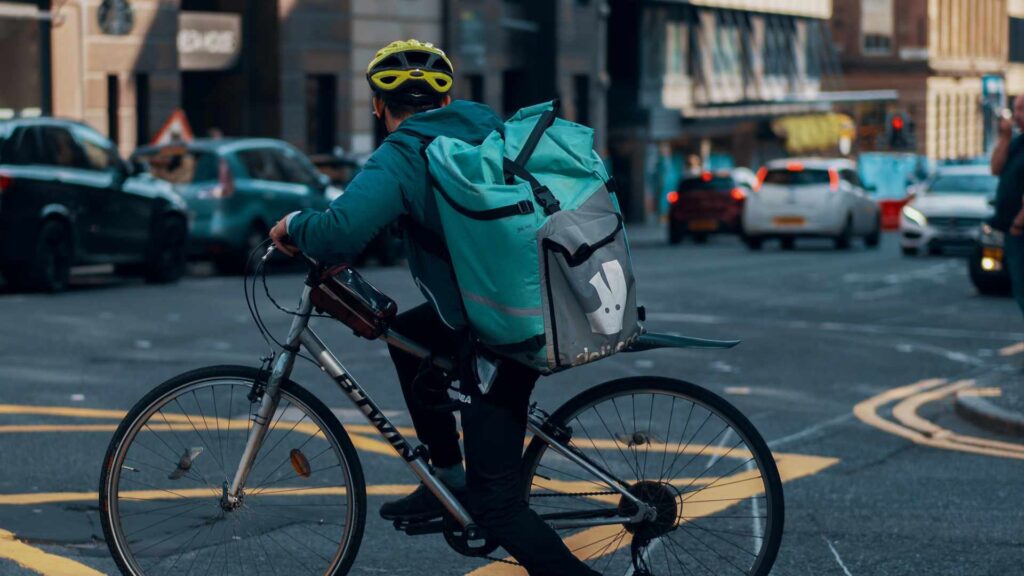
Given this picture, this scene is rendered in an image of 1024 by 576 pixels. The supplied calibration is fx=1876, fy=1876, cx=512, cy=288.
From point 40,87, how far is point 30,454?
22606mm

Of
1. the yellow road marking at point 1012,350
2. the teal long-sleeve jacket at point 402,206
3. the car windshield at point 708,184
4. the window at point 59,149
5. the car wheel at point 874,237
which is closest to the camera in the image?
the teal long-sleeve jacket at point 402,206

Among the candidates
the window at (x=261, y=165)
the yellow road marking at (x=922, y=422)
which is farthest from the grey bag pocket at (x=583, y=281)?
the window at (x=261, y=165)

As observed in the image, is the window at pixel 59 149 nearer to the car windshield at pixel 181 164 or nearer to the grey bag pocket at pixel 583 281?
the car windshield at pixel 181 164

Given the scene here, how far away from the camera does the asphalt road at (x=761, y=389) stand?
6512 mm

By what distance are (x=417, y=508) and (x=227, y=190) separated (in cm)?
1785

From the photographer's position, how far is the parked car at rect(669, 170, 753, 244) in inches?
1609

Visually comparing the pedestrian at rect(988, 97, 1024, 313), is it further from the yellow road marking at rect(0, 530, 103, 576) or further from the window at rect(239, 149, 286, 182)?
the window at rect(239, 149, 286, 182)

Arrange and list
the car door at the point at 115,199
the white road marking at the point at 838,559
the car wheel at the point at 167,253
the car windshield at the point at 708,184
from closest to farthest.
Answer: the white road marking at the point at 838,559
the car door at the point at 115,199
the car wheel at the point at 167,253
the car windshield at the point at 708,184

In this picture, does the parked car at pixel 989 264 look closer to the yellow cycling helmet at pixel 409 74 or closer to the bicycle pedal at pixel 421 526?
the bicycle pedal at pixel 421 526

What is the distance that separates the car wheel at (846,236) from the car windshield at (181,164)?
15.4 metres

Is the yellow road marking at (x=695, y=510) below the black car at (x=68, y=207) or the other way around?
below

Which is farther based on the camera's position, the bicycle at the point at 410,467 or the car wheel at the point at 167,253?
the car wheel at the point at 167,253

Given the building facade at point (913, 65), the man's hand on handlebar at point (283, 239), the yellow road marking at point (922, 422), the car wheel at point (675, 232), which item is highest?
the building facade at point (913, 65)

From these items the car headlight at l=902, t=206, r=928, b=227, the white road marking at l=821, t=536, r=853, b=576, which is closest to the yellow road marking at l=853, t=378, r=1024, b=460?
the white road marking at l=821, t=536, r=853, b=576
